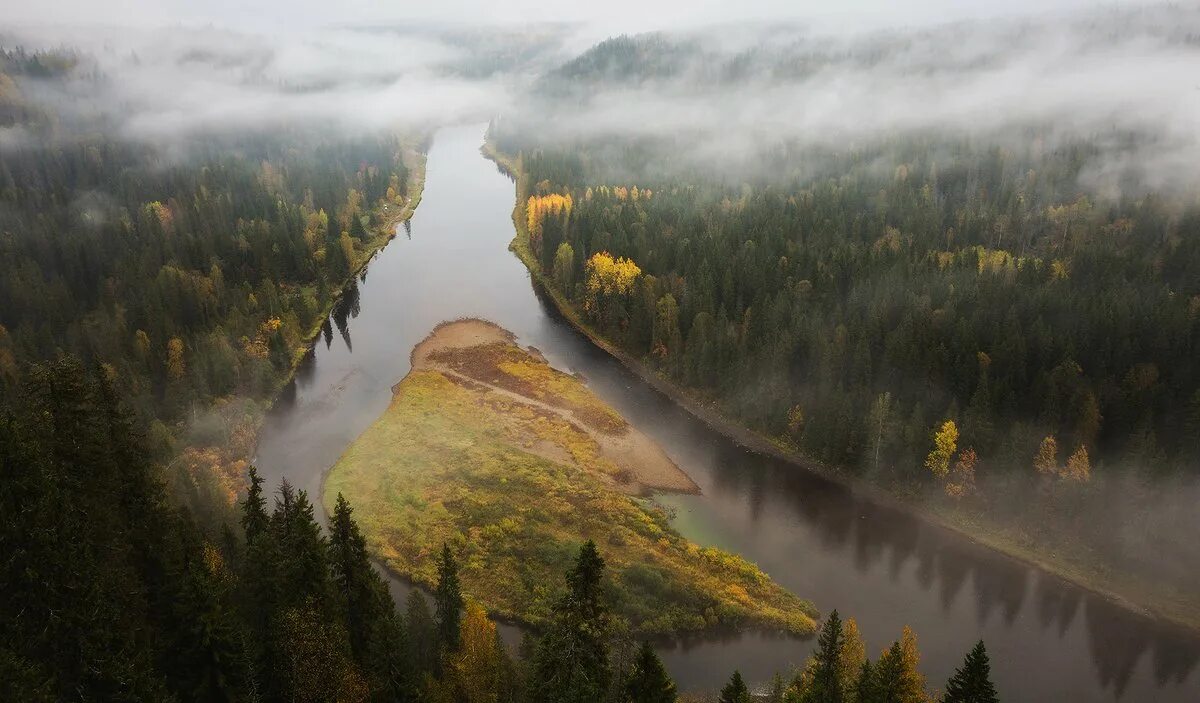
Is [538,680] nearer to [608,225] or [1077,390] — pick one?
[1077,390]

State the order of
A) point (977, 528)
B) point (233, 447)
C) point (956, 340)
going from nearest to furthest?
point (977, 528), point (233, 447), point (956, 340)

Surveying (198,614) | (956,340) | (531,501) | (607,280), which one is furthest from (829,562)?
(607,280)

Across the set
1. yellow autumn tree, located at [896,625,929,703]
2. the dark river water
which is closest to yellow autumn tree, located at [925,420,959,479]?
the dark river water

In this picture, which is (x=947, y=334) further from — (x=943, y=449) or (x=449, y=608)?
(x=449, y=608)

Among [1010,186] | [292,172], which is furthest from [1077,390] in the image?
[292,172]

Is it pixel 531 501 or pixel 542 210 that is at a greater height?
pixel 542 210
